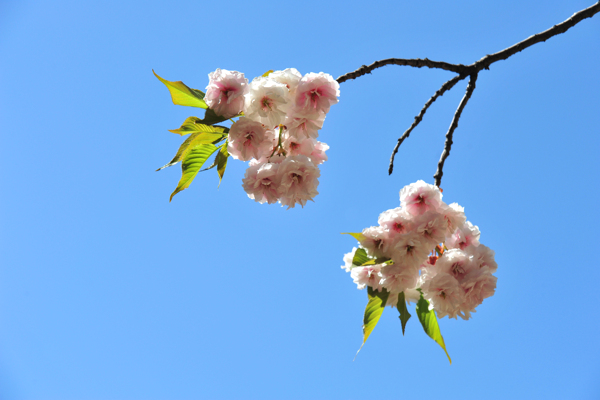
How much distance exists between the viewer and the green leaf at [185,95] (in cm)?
126

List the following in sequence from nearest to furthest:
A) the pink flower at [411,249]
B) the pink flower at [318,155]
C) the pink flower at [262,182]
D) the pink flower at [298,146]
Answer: the pink flower at [411,249]
the pink flower at [262,182]
the pink flower at [298,146]
the pink flower at [318,155]

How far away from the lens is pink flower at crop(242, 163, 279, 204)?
125cm

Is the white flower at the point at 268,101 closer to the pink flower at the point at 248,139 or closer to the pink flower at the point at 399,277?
the pink flower at the point at 248,139

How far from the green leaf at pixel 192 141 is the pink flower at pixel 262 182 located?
17 cm

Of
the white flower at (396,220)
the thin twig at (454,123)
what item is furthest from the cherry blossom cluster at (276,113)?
the thin twig at (454,123)

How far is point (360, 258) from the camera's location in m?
1.27

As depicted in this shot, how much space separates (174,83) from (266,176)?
1.41ft

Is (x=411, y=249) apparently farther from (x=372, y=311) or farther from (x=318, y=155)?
(x=318, y=155)

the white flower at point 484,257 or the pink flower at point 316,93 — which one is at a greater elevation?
the pink flower at point 316,93

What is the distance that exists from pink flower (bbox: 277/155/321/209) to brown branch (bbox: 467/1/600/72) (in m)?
0.76

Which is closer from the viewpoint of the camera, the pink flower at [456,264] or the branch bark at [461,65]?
the pink flower at [456,264]

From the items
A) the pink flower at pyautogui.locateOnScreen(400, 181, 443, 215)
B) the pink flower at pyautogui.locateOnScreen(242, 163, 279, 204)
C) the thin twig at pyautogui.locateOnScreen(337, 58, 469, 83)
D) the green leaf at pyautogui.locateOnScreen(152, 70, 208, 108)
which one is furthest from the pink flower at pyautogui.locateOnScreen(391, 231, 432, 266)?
the green leaf at pyautogui.locateOnScreen(152, 70, 208, 108)

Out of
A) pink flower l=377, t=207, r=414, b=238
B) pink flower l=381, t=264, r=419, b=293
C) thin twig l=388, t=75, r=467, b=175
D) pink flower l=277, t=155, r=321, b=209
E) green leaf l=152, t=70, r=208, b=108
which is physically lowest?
pink flower l=381, t=264, r=419, b=293

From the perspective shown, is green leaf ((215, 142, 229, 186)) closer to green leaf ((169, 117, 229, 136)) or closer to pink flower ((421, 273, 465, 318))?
green leaf ((169, 117, 229, 136))
